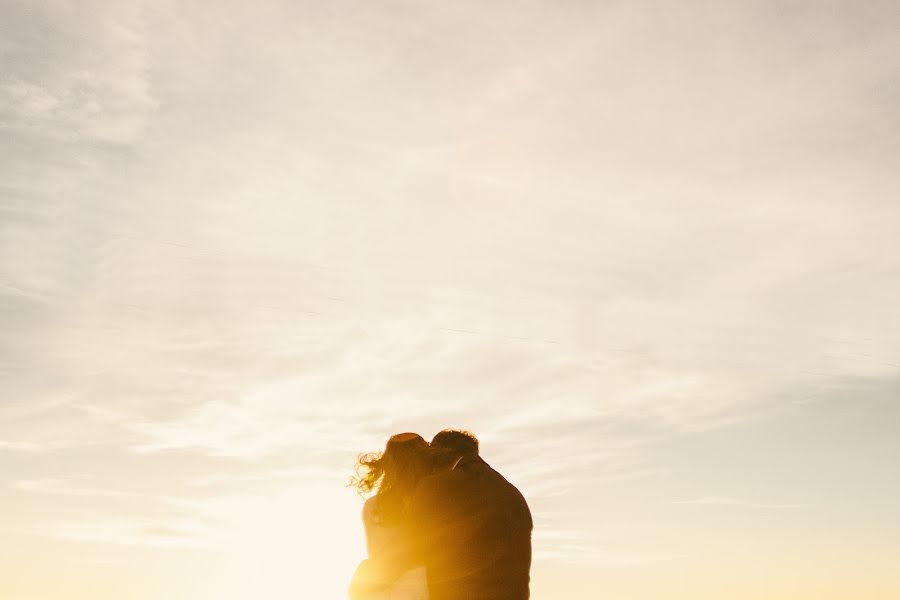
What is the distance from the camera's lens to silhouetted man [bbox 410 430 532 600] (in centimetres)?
902

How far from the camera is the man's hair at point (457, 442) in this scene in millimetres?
9742

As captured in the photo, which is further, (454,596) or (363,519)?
(363,519)

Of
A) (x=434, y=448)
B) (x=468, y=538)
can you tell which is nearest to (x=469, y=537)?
(x=468, y=538)

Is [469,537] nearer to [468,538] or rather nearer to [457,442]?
[468,538]

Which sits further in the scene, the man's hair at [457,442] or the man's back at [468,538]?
the man's hair at [457,442]

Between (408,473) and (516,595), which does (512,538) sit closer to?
(516,595)

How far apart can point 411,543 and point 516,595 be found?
1182 millimetres

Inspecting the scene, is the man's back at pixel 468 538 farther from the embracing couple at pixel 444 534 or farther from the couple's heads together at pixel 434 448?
the couple's heads together at pixel 434 448

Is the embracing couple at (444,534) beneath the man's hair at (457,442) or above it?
beneath

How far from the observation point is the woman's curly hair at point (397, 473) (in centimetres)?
951

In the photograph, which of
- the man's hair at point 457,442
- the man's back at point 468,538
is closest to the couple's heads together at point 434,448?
the man's hair at point 457,442

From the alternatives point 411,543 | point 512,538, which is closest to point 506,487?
point 512,538

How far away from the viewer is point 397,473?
9.60 meters

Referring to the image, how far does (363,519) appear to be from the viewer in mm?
9680
